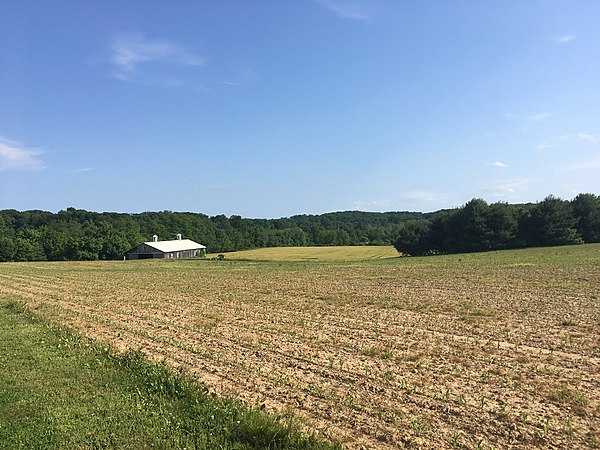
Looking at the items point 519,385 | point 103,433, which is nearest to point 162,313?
point 103,433

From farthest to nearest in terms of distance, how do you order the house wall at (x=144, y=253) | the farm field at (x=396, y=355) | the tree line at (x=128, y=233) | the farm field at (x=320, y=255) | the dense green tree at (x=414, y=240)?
the tree line at (x=128, y=233) → the house wall at (x=144, y=253) → the dense green tree at (x=414, y=240) → the farm field at (x=320, y=255) → the farm field at (x=396, y=355)

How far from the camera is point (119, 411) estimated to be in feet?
24.8

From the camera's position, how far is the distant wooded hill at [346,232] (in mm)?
77250

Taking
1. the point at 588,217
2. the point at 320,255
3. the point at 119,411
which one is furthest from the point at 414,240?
the point at 119,411

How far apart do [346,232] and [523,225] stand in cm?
7205

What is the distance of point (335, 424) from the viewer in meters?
7.16

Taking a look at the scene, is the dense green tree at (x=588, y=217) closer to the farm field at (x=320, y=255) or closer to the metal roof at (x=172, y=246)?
the farm field at (x=320, y=255)

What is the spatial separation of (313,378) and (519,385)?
4.08m

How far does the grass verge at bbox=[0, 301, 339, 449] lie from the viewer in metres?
6.45

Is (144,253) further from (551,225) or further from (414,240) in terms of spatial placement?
(551,225)

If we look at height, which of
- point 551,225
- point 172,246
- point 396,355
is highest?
point 551,225

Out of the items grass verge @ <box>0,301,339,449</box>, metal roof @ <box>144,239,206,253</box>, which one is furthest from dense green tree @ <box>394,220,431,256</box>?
grass verge @ <box>0,301,339,449</box>

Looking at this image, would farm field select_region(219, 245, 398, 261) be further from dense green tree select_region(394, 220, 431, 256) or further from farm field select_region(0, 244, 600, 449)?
farm field select_region(0, 244, 600, 449)

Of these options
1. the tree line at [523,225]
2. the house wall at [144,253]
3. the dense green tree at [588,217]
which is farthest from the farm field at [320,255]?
the dense green tree at [588,217]
